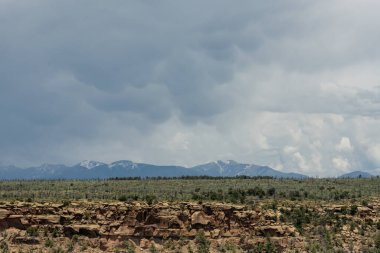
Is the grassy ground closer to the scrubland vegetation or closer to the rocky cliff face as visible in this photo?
the scrubland vegetation

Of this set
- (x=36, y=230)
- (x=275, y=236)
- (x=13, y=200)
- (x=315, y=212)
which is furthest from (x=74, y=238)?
(x=315, y=212)

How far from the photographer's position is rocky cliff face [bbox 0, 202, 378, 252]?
75938 millimetres

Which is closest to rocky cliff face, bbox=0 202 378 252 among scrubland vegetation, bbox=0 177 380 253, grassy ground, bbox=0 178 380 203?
scrubland vegetation, bbox=0 177 380 253

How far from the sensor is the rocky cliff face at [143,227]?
2990 inches

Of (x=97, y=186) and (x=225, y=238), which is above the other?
(x=97, y=186)

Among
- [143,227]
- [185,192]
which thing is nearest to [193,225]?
[143,227]

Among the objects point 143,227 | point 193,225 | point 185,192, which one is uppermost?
point 185,192

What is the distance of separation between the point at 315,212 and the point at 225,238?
13.1 metres

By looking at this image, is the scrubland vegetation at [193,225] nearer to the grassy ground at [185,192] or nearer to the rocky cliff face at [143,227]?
the rocky cliff face at [143,227]

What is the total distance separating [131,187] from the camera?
106 meters

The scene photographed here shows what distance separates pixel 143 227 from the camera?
78.7 meters

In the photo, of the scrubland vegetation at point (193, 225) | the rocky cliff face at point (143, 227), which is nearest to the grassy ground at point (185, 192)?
the scrubland vegetation at point (193, 225)

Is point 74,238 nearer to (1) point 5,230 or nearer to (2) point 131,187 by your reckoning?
(1) point 5,230

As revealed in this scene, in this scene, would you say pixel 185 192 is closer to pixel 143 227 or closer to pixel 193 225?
pixel 193 225
